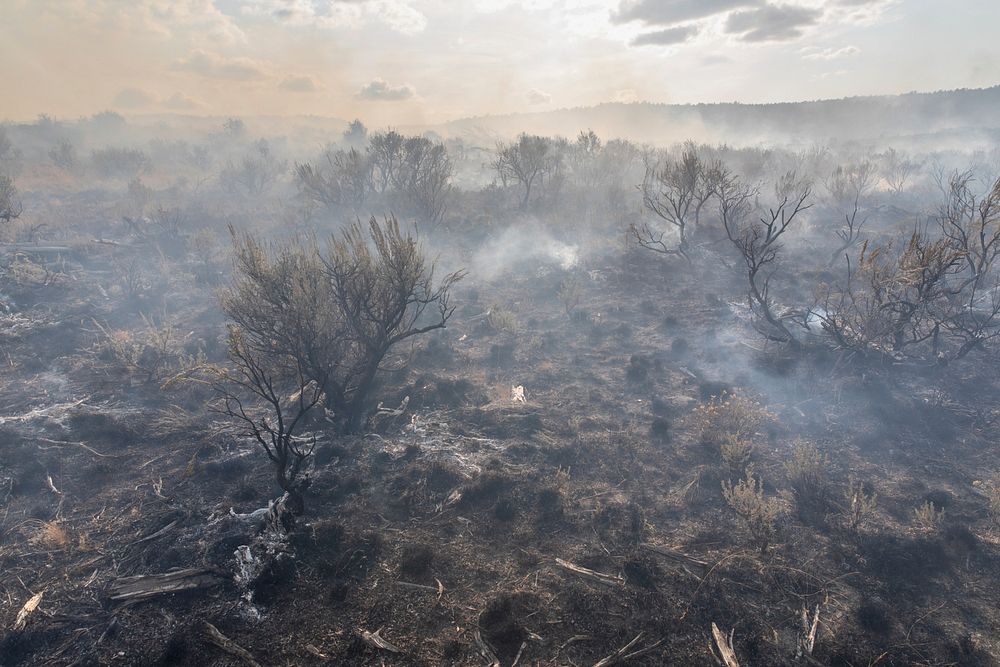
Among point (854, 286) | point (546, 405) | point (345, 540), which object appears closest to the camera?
point (345, 540)

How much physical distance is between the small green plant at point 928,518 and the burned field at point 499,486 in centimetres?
5

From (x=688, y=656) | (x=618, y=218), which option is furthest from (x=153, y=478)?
(x=618, y=218)

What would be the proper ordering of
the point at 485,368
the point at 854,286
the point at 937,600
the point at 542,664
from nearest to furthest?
the point at 542,664
the point at 937,600
the point at 485,368
the point at 854,286

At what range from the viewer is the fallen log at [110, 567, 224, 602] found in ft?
17.6

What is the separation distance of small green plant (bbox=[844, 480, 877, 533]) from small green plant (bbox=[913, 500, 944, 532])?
0.52m

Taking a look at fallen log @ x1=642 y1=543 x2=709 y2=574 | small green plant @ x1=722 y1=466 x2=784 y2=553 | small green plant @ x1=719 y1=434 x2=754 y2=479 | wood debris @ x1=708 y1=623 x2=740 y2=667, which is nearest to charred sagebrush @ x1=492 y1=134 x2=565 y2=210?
small green plant @ x1=719 y1=434 x2=754 y2=479

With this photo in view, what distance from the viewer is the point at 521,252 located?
69.0 feet

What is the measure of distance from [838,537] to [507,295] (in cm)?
1248

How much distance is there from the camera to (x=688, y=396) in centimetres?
1034

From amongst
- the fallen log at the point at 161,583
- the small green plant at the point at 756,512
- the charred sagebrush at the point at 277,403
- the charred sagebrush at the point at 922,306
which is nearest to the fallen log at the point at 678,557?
the small green plant at the point at 756,512

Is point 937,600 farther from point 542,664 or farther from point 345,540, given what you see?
point 345,540

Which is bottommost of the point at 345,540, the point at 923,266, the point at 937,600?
the point at 937,600

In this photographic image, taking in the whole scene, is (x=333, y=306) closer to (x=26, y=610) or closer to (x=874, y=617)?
(x=26, y=610)

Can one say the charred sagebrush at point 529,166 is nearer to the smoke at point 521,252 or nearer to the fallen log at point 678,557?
the smoke at point 521,252
